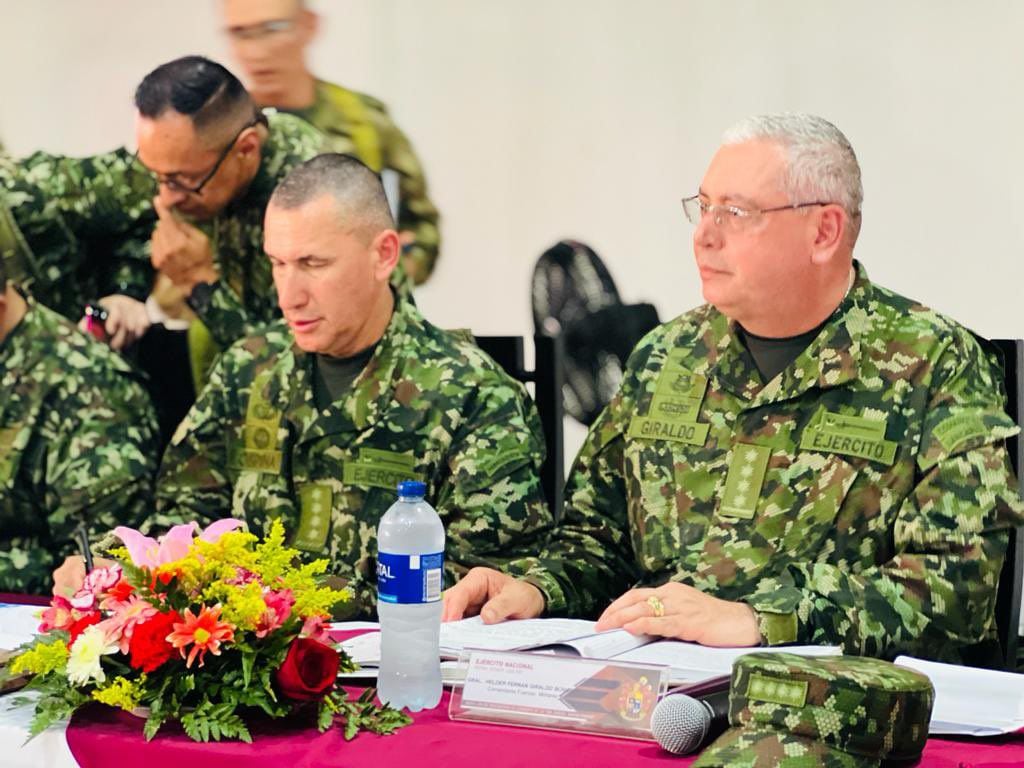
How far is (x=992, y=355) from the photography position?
2.47 m

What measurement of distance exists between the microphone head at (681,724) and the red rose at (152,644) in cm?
58

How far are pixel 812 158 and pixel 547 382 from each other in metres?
0.76

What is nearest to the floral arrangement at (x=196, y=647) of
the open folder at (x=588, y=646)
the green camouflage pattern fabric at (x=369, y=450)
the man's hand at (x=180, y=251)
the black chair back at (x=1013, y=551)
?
the open folder at (x=588, y=646)

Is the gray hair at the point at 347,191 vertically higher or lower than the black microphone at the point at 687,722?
higher

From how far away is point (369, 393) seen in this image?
2.95 metres

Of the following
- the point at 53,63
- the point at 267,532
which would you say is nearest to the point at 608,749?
the point at 267,532

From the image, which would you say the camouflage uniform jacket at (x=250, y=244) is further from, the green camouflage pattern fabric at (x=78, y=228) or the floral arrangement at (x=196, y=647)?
the floral arrangement at (x=196, y=647)

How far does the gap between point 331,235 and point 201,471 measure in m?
0.64

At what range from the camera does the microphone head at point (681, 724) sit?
1.46 meters

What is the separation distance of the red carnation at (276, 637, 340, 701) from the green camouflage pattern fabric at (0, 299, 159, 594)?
178 cm

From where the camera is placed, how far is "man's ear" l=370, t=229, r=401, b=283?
3.06m

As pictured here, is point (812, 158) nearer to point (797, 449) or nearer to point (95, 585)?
point (797, 449)

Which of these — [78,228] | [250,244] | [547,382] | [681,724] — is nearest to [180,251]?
[250,244]

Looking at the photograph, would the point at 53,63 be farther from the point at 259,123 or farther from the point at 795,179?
the point at 795,179
